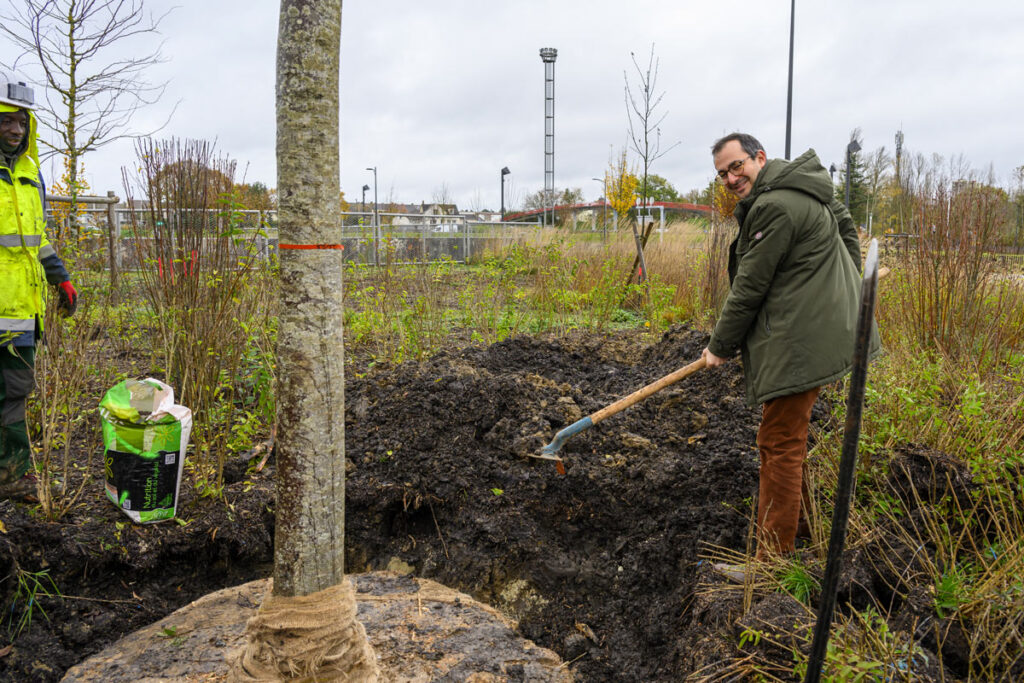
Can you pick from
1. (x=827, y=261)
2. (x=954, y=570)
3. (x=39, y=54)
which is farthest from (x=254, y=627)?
(x=39, y=54)

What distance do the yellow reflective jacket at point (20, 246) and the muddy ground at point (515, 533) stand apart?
0.95 meters

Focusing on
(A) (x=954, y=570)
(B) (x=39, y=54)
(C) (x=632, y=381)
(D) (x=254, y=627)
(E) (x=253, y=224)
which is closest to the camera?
(D) (x=254, y=627)

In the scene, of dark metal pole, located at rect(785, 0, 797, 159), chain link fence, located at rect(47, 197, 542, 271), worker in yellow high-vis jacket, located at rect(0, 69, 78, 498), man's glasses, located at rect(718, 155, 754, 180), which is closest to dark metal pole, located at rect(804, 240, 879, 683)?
chain link fence, located at rect(47, 197, 542, 271)

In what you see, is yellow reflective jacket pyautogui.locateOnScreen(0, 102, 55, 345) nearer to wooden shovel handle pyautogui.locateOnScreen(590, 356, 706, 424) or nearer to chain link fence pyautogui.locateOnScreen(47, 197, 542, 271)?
chain link fence pyautogui.locateOnScreen(47, 197, 542, 271)

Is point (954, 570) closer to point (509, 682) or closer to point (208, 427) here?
point (509, 682)

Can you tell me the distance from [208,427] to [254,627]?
211 cm

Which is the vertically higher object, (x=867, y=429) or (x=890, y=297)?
(x=890, y=297)

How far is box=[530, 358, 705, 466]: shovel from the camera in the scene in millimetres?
3164

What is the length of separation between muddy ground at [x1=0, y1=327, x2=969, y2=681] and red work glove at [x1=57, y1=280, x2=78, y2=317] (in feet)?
3.29

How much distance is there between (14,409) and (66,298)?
67 centimetres

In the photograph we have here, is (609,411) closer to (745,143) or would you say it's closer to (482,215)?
(745,143)

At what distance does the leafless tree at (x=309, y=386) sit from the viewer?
1.82 meters

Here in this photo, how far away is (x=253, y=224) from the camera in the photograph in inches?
192

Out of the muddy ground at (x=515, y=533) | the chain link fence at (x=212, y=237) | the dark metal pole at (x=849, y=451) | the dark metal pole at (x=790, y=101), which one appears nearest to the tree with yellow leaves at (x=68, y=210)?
the chain link fence at (x=212, y=237)
